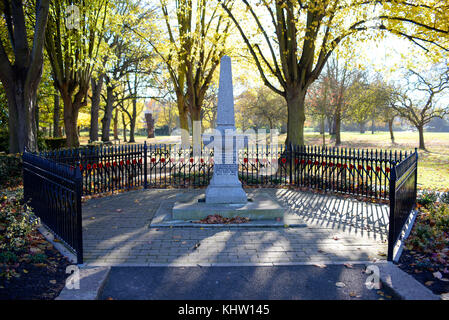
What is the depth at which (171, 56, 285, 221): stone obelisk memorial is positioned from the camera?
727 centimetres

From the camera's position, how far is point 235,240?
602 cm

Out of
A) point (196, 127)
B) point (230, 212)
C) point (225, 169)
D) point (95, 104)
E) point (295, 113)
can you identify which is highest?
point (95, 104)

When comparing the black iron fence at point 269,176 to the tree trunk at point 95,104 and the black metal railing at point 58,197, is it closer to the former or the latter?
the black metal railing at point 58,197

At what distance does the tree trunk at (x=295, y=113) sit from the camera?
13164 millimetres

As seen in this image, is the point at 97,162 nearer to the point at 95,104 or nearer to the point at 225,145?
the point at 225,145

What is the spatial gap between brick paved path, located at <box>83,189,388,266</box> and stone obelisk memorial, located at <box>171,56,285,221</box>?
67cm

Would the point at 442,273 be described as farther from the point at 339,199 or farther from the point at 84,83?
the point at 84,83

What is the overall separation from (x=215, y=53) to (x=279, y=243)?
14591 millimetres

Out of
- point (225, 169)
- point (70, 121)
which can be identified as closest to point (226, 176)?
point (225, 169)

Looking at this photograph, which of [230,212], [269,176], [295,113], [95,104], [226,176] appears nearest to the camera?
[230,212]

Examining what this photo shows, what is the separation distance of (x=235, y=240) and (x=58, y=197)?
10.1 ft

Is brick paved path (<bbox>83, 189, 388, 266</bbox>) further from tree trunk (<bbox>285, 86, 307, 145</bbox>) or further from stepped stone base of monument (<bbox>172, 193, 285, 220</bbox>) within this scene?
tree trunk (<bbox>285, 86, 307, 145</bbox>)

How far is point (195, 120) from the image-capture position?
736 inches

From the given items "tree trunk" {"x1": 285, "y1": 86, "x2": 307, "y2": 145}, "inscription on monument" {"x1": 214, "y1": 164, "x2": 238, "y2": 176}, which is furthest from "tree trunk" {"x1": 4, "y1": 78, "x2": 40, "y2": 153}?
"tree trunk" {"x1": 285, "y1": 86, "x2": 307, "y2": 145}
